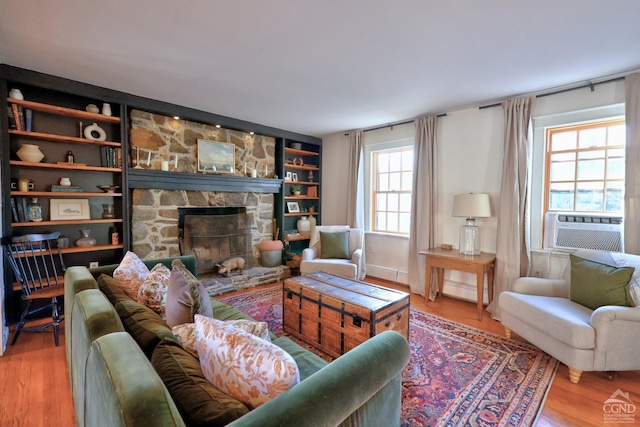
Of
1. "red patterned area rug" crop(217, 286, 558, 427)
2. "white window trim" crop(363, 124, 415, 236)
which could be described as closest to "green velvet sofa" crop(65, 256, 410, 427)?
"red patterned area rug" crop(217, 286, 558, 427)

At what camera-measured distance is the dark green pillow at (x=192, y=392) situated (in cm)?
77

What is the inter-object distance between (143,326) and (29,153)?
2.69m

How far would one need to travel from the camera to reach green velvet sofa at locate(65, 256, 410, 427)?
0.67 meters

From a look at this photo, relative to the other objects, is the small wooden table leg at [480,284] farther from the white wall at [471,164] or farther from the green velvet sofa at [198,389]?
the green velvet sofa at [198,389]

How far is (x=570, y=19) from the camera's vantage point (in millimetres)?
1779

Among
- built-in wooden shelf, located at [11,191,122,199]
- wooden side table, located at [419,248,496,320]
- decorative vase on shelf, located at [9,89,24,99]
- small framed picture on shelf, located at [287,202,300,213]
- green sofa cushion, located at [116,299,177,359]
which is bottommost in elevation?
wooden side table, located at [419,248,496,320]

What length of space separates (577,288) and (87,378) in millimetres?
3210

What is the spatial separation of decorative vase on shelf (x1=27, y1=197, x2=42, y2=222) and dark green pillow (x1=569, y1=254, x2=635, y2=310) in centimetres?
494

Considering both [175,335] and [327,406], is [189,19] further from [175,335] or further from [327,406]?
[327,406]

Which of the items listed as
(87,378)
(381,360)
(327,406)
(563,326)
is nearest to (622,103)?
(563,326)

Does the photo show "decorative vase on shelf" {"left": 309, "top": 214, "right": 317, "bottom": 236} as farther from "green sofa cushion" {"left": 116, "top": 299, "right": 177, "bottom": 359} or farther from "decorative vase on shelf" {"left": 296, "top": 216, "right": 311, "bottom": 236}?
"green sofa cushion" {"left": 116, "top": 299, "right": 177, "bottom": 359}

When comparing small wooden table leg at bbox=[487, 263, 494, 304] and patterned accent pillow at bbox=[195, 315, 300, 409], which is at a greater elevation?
patterned accent pillow at bbox=[195, 315, 300, 409]

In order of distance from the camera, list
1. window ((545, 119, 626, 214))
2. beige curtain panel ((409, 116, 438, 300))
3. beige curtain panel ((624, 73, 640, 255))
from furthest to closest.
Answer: beige curtain panel ((409, 116, 438, 300)) → window ((545, 119, 626, 214)) → beige curtain panel ((624, 73, 640, 255))

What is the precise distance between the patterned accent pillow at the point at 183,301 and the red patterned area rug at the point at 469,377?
1311mm
